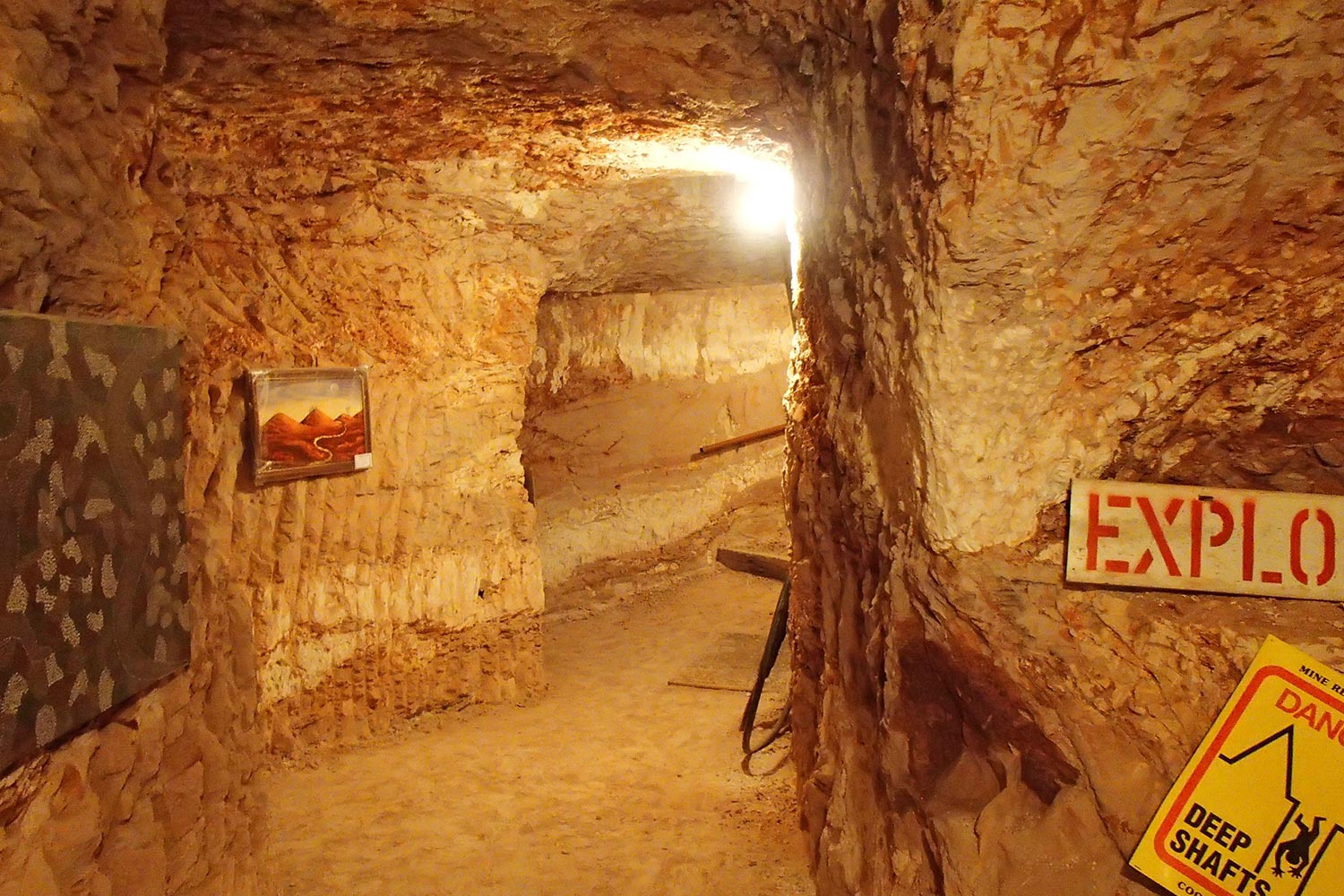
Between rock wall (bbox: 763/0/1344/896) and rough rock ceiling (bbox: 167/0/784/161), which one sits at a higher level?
rough rock ceiling (bbox: 167/0/784/161)

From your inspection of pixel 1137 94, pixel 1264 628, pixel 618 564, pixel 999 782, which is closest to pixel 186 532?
pixel 999 782

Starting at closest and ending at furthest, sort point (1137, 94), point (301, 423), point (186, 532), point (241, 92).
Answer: point (1137, 94)
point (186, 532)
point (241, 92)
point (301, 423)

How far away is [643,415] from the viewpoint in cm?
600

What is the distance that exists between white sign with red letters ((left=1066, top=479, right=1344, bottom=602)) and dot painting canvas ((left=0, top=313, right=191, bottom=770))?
1.81 metres

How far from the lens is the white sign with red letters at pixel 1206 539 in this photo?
170 cm

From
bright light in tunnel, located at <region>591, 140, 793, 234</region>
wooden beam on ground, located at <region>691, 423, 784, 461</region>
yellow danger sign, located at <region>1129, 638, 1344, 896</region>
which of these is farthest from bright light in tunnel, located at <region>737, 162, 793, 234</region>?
yellow danger sign, located at <region>1129, 638, 1344, 896</region>

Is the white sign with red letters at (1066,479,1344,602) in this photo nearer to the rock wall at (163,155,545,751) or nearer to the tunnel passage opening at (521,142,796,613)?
the rock wall at (163,155,545,751)

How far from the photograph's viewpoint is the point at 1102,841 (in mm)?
1668

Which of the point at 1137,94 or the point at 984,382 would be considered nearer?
the point at 1137,94

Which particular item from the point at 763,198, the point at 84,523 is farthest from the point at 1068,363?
the point at 763,198

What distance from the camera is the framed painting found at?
3.47 metres

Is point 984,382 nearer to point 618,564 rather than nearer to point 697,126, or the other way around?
point 697,126

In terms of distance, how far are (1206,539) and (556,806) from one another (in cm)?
262

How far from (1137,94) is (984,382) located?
575 mm
